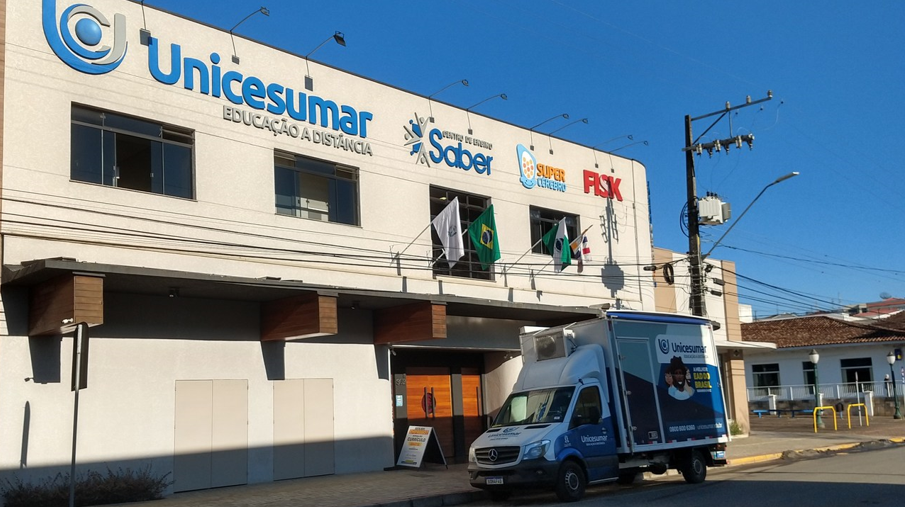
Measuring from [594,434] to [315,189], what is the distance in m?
8.83

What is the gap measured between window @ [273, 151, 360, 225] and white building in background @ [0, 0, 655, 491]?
5cm

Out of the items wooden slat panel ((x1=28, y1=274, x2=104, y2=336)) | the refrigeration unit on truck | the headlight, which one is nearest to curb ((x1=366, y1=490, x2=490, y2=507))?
the refrigeration unit on truck

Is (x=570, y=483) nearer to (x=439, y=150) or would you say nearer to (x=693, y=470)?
(x=693, y=470)

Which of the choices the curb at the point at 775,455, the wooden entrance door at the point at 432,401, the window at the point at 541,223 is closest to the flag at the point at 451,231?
the wooden entrance door at the point at 432,401

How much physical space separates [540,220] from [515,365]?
4.43 metres

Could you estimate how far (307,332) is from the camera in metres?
17.9

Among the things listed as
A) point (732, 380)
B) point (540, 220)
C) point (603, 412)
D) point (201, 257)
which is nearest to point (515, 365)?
point (540, 220)

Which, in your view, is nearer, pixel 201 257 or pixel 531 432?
pixel 531 432

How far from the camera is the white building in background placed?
50.9ft

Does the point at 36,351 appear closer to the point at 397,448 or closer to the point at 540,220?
the point at 397,448

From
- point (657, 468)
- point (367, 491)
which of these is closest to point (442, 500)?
point (367, 491)

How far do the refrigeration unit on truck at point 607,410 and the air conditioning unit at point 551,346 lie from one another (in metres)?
0.02

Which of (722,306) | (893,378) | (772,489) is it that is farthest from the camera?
(893,378)

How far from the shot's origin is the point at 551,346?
58.4ft
